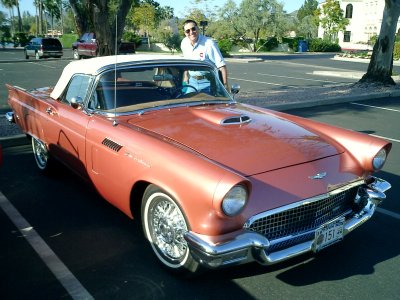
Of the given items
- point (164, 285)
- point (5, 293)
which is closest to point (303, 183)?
point (164, 285)

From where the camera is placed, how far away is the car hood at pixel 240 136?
115 inches

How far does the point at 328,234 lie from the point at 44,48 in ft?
90.4

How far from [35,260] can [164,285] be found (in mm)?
1094

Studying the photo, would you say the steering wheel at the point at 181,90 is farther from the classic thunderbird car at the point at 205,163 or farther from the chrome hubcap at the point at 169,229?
the chrome hubcap at the point at 169,229

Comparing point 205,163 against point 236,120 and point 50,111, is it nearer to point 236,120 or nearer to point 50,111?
point 236,120

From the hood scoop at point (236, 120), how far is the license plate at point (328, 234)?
3.86ft

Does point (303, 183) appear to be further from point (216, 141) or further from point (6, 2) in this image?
point (6, 2)

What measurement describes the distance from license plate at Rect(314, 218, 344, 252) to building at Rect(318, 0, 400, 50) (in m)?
59.9

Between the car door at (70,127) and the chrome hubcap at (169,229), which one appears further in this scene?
the car door at (70,127)

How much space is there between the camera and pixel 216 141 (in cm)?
313

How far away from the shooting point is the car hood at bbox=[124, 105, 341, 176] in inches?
115

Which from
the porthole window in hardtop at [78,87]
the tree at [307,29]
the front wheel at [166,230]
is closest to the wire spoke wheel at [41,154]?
the porthole window in hardtop at [78,87]

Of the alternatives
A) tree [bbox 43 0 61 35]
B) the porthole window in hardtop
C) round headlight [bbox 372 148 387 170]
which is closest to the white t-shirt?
the porthole window in hardtop

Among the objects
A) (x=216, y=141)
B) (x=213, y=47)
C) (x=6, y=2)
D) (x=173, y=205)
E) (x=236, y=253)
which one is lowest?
(x=236, y=253)
